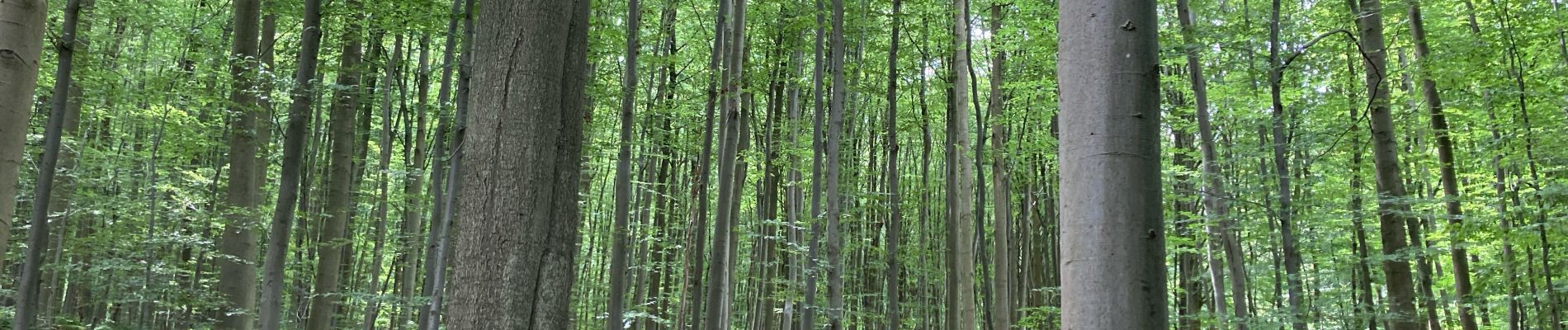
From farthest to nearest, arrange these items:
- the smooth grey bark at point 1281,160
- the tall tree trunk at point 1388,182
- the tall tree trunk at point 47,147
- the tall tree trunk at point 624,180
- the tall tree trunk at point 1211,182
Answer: the tall tree trunk at point 1388,182 < the tall tree trunk at point 1211,182 < the tall tree trunk at point 624,180 < the smooth grey bark at point 1281,160 < the tall tree trunk at point 47,147

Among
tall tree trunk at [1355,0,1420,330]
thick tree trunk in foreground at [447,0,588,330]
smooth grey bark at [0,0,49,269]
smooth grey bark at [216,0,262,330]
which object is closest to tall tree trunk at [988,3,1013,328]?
tall tree trunk at [1355,0,1420,330]

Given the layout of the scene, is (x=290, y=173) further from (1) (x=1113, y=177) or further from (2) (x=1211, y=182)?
(2) (x=1211, y=182)

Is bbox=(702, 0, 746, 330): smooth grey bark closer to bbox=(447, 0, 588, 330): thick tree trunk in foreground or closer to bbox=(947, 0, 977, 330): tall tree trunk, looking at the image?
bbox=(947, 0, 977, 330): tall tree trunk

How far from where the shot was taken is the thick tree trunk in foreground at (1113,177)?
1.50m

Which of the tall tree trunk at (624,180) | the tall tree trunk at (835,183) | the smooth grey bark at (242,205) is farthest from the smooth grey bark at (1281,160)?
the smooth grey bark at (242,205)

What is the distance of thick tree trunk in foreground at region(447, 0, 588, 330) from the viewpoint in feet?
10.6

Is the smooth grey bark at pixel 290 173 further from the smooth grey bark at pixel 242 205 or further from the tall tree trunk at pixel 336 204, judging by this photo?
the tall tree trunk at pixel 336 204

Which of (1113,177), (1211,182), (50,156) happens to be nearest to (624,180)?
(50,156)

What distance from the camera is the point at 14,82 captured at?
4.36 meters

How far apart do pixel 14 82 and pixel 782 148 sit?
8401 mm

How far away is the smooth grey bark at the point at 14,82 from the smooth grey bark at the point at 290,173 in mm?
1559

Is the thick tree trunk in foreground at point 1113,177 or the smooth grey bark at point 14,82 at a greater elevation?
the smooth grey bark at point 14,82

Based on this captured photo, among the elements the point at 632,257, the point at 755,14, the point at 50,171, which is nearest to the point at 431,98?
the point at 632,257

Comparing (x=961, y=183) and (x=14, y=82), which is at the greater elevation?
(x=961, y=183)
